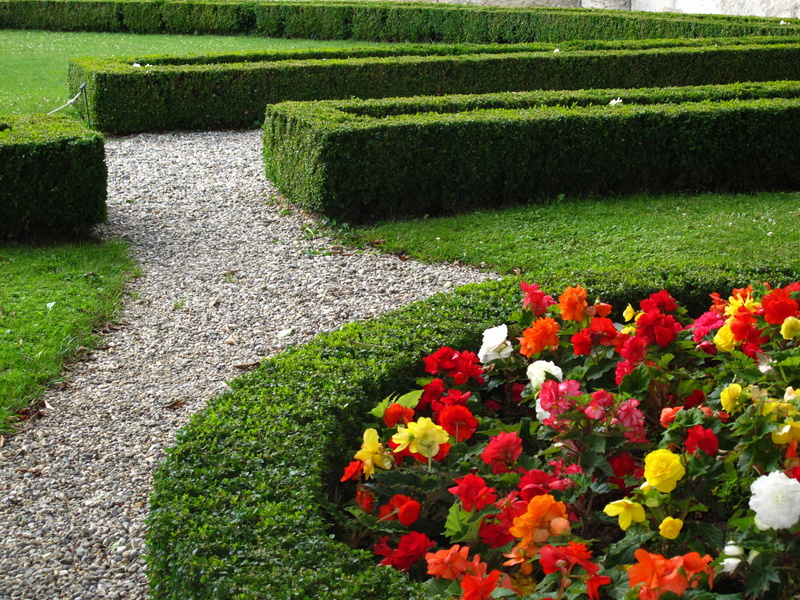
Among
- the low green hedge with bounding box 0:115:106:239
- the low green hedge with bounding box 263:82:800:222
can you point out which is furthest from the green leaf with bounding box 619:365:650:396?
the low green hedge with bounding box 0:115:106:239

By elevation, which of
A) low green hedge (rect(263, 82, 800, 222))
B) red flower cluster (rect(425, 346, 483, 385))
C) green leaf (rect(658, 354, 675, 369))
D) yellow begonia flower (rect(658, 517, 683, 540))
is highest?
low green hedge (rect(263, 82, 800, 222))

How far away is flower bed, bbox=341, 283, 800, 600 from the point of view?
80.7 inches

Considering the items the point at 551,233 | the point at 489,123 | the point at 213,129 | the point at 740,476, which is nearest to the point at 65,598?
the point at 740,476

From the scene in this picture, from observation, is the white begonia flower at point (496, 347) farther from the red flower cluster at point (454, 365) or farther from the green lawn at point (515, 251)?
the green lawn at point (515, 251)

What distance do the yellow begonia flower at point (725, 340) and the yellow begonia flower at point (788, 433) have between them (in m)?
0.73

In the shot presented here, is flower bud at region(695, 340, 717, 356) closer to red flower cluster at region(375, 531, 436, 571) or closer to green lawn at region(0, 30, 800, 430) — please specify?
green lawn at region(0, 30, 800, 430)

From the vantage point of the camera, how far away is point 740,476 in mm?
2385

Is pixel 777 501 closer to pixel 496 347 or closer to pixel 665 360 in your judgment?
pixel 665 360

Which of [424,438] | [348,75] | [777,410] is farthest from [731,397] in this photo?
[348,75]

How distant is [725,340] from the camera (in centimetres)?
295

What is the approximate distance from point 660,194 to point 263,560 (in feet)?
21.9

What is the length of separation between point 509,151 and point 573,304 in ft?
14.9

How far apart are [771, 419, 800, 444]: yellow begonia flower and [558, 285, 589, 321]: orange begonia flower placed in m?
1.06

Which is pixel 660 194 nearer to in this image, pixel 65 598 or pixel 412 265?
pixel 412 265
